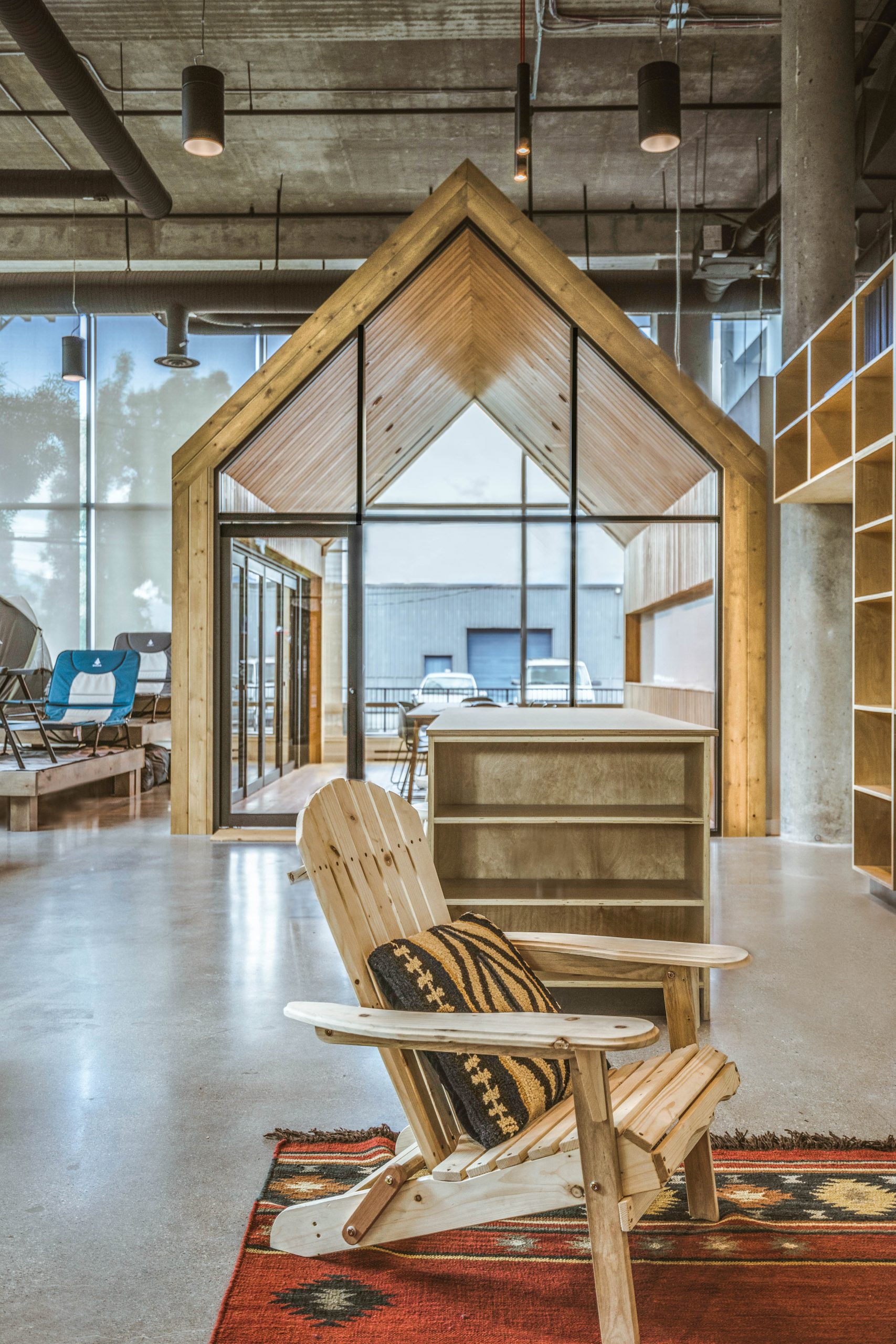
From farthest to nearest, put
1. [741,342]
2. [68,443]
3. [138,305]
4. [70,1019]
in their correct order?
[68,443], [741,342], [138,305], [70,1019]

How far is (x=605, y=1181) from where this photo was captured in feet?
5.39

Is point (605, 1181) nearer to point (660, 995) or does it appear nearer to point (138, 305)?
point (660, 995)

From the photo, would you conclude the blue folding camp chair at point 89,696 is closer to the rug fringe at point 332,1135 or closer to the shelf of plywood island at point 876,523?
the shelf of plywood island at point 876,523

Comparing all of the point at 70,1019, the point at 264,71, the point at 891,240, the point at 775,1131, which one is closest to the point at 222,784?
the point at 70,1019

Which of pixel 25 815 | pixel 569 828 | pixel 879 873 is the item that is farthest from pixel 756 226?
pixel 25 815

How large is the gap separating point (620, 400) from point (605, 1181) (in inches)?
272

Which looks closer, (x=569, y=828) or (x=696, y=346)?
(x=569, y=828)

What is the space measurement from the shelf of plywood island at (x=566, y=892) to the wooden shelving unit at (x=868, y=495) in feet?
6.88

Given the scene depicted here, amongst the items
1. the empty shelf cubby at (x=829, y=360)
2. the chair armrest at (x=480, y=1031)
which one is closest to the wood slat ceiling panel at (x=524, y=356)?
the empty shelf cubby at (x=829, y=360)

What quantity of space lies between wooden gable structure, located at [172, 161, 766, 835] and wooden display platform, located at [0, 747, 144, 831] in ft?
3.89

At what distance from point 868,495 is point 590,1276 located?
15.3 feet

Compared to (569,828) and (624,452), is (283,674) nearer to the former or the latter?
(624,452)

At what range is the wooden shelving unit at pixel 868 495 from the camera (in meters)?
5.27

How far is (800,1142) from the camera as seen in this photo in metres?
2.49
